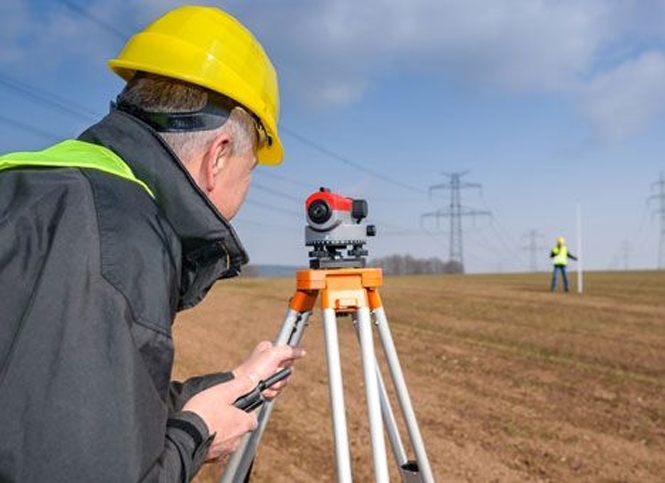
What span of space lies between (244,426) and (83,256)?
26.2 inches

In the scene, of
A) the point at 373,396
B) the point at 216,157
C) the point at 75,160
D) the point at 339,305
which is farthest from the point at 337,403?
the point at 75,160

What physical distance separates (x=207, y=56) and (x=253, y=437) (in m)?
1.90

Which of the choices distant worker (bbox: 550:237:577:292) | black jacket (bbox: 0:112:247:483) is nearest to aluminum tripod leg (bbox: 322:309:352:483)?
black jacket (bbox: 0:112:247:483)

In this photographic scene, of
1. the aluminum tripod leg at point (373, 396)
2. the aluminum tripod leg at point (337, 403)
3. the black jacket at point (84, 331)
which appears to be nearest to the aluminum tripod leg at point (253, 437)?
the aluminum tripod leg at point (337, 403)

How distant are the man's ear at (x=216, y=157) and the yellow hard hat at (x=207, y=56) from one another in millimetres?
115

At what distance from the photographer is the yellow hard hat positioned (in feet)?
5.34

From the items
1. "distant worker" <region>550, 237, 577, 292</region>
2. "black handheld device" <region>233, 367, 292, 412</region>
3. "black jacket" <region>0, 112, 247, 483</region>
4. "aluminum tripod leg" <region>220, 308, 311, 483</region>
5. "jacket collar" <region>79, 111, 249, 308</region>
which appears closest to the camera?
"black jacket" <region>0, 112, 247, 483</region>

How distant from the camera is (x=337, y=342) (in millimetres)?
2873

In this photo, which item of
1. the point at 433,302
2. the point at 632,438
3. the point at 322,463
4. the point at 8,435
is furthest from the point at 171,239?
the point at 433,302

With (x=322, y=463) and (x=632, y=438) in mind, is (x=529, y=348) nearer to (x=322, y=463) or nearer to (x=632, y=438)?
(x=632, y=438)

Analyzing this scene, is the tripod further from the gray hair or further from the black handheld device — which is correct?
the gray hair

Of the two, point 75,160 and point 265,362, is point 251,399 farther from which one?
point 75,160

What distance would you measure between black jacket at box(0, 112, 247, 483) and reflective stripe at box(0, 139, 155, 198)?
0.9 inches

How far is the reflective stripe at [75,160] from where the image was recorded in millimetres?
1277
